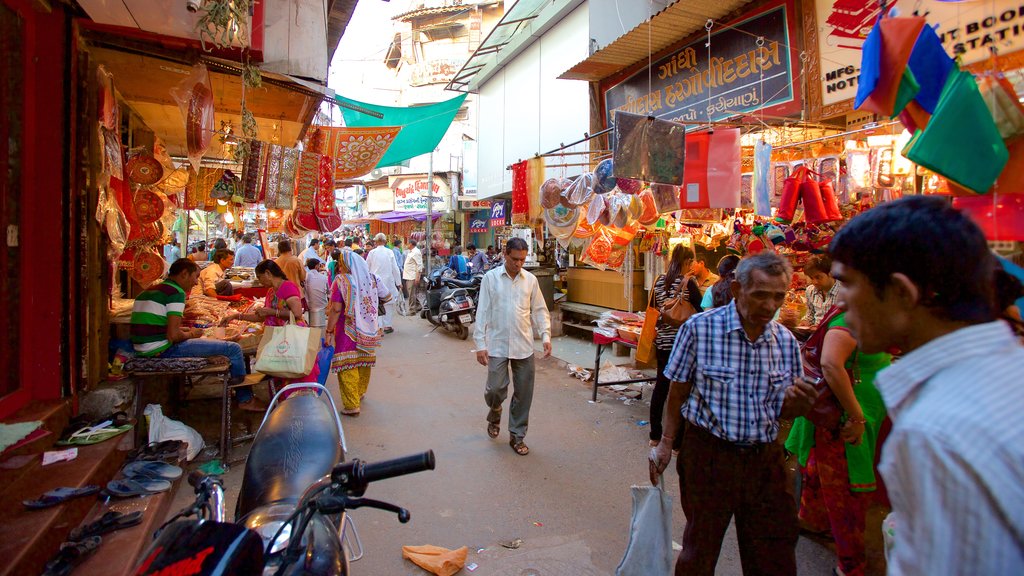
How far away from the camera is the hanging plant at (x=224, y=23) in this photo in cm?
371

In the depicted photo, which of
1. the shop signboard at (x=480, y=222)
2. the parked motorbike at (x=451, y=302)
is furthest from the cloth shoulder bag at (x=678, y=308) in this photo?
→ the shop signboard at (x=480, y=222)

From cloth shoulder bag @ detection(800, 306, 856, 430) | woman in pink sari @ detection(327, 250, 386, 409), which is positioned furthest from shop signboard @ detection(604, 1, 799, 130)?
woman in pink sari @ detection(327, 250, 386, 409)

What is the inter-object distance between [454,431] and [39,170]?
158 inches

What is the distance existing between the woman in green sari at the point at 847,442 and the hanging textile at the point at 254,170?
5.05 meters

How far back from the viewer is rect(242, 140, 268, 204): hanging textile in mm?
5195

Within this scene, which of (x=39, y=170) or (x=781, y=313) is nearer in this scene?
(x=39, y=170)

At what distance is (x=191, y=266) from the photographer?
485 centimetres

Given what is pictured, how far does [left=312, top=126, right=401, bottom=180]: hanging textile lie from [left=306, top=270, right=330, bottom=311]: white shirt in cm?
134

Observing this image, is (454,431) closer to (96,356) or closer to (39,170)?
(96,356)

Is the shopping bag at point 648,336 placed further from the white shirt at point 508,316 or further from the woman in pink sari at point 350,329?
the woman in pink sari at point 350,329

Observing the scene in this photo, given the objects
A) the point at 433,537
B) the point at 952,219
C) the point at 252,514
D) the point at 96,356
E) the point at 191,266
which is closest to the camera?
the point at 952,219

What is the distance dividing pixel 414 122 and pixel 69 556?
604cm

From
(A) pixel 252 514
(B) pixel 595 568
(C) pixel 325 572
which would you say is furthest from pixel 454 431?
(C) pixel 325 572

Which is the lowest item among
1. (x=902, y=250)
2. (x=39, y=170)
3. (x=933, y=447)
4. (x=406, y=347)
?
(x=406, y=347)
